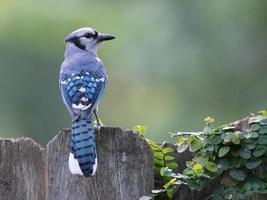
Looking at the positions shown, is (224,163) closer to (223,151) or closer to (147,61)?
(223,151)

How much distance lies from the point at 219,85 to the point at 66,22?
1.31 m

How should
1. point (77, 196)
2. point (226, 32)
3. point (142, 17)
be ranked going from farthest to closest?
1. point (142, 17)
2. point (226, 32)
3. point (77, 196)

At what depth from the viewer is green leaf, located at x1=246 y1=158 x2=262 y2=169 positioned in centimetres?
367

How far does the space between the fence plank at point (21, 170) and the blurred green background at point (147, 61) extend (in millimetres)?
5051

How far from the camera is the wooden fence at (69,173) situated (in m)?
3.65

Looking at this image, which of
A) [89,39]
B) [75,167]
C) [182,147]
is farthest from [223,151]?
[89,39]

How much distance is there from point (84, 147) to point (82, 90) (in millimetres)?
702

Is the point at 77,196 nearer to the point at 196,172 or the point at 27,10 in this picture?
the point at 196,172

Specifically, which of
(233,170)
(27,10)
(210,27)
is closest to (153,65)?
(210,27)

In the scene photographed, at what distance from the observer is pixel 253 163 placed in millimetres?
3670

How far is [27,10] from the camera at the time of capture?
9516 mm

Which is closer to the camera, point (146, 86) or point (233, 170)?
point (233, 170)

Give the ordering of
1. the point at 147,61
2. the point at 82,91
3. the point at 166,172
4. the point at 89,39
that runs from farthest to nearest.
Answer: the point at 147,61 < the point at 89,39 < the point at 82,91 < the point at 166,172

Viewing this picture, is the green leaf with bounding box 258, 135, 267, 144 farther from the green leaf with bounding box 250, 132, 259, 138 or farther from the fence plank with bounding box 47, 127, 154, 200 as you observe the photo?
the fence plank with bounding box 47, 127, 154, 200
